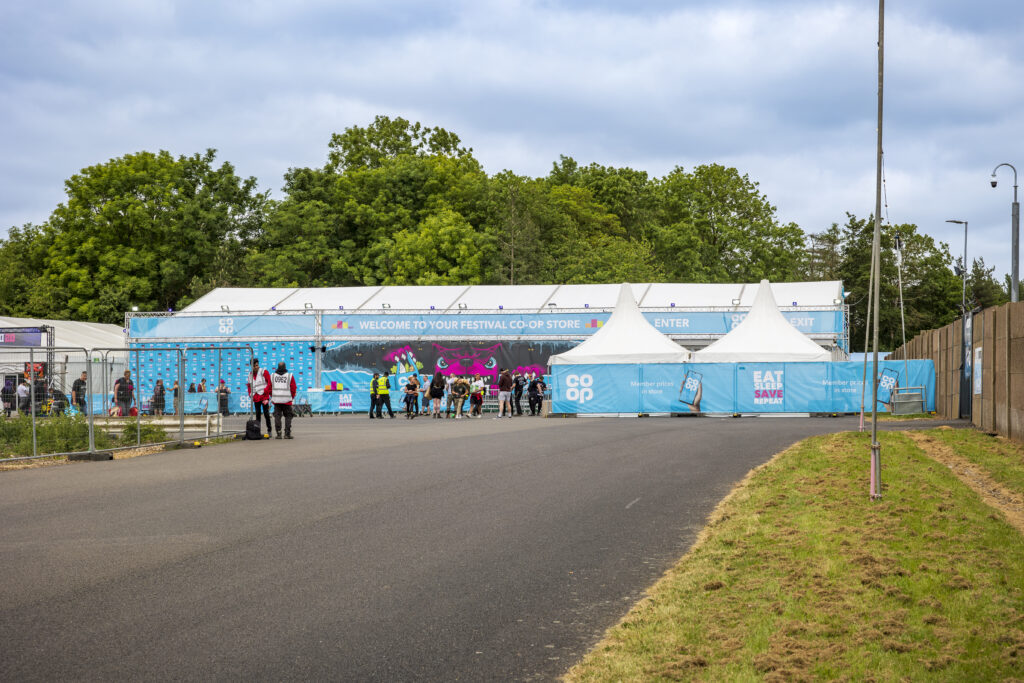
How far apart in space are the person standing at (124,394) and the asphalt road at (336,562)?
3243mm

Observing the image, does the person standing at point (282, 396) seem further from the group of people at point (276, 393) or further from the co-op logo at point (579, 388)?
the co-op logo at point (579, 388)

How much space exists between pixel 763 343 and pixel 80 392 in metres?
22.2

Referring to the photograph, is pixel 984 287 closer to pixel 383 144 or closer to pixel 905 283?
pixel 905 283

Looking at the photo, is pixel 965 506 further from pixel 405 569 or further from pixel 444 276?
pixel 444 276

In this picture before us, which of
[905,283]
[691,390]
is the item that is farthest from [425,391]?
[905,283]

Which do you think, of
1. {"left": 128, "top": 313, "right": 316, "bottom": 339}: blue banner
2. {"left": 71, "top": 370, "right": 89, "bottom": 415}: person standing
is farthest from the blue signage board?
{"left": 71, "top": 370, "right": 89, "bottom": 415}: person standing

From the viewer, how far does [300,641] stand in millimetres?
5773

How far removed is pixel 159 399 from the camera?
20578 millimetres

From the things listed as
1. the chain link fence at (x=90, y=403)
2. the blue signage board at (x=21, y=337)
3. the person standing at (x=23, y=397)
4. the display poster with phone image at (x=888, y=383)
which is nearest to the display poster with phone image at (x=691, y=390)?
the display poster with phone image at (x=888, y=383)

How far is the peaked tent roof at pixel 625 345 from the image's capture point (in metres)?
34.4

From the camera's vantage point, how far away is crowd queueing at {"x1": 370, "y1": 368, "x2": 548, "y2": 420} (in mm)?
34938

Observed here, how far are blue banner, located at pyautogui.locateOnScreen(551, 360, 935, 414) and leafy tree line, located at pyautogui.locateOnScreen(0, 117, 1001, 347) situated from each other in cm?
3063

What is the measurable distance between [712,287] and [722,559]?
3780cm

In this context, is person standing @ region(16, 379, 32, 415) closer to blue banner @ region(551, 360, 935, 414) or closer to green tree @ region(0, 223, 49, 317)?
blue banner @ region(551, 360, 935, 414)
